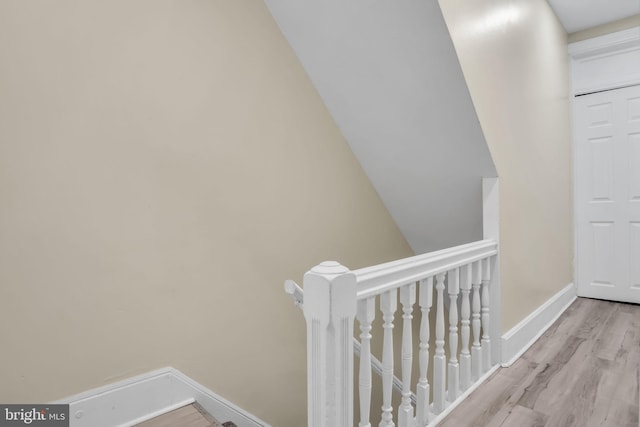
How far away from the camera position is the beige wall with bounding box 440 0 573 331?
1763 millimetres

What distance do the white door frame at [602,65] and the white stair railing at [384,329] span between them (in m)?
2.24

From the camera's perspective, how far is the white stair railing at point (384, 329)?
102 centimetres

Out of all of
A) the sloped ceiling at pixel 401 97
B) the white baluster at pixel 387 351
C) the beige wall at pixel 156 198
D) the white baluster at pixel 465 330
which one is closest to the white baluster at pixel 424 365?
the white baluster at pixel 387 351

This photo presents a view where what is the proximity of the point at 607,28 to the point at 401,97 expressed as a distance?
2602 millimetres

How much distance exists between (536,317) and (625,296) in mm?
1380

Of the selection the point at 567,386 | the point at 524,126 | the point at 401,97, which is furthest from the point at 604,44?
the point at 567,386

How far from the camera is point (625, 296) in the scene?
122 inches

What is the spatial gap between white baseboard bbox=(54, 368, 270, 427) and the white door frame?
3347 mm

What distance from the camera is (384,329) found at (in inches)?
49.7

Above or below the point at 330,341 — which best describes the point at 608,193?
above

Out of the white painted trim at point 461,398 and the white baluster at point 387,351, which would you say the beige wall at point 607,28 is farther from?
the white baluster at point 387,351

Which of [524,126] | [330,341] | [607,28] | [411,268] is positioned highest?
[607,28]

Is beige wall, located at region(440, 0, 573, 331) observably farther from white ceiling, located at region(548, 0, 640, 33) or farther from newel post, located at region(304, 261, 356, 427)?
newel post, located at region(304, 261, 356, 427)

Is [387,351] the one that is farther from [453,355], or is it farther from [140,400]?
[140,400]
